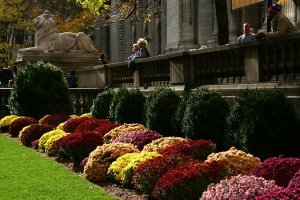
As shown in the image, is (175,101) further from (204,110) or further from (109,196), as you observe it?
(109,196)

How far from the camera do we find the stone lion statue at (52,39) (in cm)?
2709

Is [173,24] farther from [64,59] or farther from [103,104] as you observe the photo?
[103,104]

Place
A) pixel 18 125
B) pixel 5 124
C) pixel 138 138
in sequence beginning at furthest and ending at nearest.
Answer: pixel 5 124, pixel 18 125, pixel 138 138

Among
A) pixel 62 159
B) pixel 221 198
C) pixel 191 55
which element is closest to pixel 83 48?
pixel 191 55

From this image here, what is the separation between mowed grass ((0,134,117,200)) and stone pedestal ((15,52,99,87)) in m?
13.8

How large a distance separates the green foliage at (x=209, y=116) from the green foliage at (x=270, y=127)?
5.02ft

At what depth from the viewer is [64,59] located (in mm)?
27547

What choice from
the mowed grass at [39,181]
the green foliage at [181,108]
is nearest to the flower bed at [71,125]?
the mowed grass at [39,181]

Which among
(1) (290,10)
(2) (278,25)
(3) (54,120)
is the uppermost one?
(1) (290,10)

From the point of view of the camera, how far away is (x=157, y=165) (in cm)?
882

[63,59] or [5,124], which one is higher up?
[63,59]

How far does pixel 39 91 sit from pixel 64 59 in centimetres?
761

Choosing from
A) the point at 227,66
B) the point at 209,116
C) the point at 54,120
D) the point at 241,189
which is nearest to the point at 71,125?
the point at 54,120

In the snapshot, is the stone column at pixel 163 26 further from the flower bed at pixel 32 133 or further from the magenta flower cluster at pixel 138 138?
the magenta flower cluster at pixel 138 138
